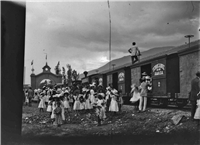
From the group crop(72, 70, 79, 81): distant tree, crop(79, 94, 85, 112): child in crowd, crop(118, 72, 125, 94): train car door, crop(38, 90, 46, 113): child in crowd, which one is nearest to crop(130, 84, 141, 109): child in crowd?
crop(118, 72, 125, 94): train car door

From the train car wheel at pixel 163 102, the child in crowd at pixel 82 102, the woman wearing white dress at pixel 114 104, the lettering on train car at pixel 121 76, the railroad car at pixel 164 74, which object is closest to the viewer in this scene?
the railroad car at pixel 164 74

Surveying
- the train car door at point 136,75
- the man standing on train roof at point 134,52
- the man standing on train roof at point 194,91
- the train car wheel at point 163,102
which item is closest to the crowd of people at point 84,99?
the train car door at point 136,75

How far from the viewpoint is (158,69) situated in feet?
20.6

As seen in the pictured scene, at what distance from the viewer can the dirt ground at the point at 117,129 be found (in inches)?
221

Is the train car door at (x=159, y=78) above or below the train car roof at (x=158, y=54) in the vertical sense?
below

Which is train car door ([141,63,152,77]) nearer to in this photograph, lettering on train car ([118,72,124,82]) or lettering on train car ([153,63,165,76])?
lettering on train car ([153,63,165,76])

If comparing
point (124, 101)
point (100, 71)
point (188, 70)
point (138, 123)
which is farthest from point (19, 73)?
point (188, 70)

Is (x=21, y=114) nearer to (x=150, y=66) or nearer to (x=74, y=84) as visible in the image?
(x=74, y=84)

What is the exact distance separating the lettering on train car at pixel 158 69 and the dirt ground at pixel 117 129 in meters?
0.98

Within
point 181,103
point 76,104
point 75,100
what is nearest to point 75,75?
point 75,100

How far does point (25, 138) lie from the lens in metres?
6.06

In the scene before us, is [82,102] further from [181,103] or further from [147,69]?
[181,103]

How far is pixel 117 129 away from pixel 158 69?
1.90 meters

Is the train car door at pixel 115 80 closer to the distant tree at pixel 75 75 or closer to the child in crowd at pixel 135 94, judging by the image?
the child in crowd at pixel 135 94
